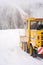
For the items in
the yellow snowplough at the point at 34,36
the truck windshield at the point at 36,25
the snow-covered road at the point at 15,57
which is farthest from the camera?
the truck windshield at the point at 36,25

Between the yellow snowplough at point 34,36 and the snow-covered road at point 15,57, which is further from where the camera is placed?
the yellow snowplough at point 34,36

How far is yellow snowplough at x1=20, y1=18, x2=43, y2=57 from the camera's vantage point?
37.0 ft

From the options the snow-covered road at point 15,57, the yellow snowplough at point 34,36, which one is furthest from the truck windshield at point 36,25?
the snow-covered road at point 15,57

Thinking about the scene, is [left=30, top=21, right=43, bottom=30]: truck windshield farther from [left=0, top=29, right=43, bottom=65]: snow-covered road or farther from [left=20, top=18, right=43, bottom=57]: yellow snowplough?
[left=0, top=29, right=43, bottom=65]: snow-covered road

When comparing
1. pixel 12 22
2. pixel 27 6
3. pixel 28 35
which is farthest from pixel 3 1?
pixel 28 35

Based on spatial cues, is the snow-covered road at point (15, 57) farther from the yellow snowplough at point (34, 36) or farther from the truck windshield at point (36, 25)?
the truck windshield at point (36, 25)

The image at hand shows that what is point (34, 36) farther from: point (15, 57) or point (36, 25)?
point (15, 57)

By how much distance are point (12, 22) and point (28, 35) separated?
29.2 metres

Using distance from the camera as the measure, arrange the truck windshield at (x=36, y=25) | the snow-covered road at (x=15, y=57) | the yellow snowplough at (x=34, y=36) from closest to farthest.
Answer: the snow-covered road at (x=15, y=57), the yellow snowplough at (x=34, y=36), the truck windshield at (x=36, y=25)

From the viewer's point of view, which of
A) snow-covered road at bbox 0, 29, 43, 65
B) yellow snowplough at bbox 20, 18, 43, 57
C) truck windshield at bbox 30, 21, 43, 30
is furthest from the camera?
truck windshield at bbox 30, 21, 43, 30

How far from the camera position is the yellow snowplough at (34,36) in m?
11.3

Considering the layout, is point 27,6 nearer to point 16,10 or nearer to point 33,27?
point 16,10

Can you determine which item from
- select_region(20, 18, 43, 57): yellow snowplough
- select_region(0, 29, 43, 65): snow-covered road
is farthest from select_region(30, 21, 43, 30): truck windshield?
select_region(0, 29, 43, 65): snow-covered road

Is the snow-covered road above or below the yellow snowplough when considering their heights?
below
